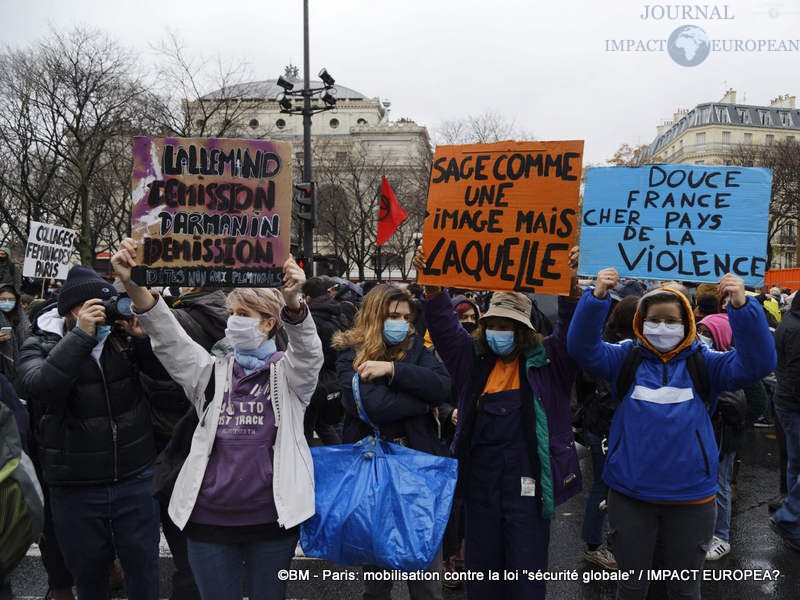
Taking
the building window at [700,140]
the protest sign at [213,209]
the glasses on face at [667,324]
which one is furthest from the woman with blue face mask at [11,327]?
the building window at [700,140]

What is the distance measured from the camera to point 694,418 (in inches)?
122

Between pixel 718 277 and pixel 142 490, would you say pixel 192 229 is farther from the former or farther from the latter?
pixel 718 277

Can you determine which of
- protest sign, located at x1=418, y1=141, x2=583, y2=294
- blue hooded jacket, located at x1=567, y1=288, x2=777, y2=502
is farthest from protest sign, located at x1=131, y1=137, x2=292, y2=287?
blue hooded jacket, located at x1=567, y1=288, x2=777, y2=502

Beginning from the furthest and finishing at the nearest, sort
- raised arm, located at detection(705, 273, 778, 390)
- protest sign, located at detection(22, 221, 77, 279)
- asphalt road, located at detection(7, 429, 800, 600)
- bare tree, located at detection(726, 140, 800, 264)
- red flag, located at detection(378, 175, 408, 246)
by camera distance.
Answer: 1. bare tree, located at detection(726, 140, 800, 264)
2. red flag, located at detection(378, 175, 408, 246)
3. protest sign, located at detection(22, 221, 77, 279)
4. asphalt road, located at detection(7, 429, 800, 600)
5. raised arm, located at detection(705, 273, 778, 390)

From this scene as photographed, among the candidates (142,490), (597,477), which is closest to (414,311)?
(142,490)

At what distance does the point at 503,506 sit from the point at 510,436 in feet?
1.18

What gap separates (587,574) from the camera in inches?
178

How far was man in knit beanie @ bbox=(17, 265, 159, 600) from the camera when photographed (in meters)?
3.29

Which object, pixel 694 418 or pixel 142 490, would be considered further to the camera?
Answer: pixel 142 490

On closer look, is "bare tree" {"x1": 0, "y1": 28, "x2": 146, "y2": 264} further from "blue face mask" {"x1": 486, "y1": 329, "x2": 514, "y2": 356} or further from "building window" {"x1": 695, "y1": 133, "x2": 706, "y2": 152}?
"building window" {"x1": 695, "y1": 133, "x2": 706, "y2": 152}

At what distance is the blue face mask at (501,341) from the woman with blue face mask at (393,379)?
31 centimetres

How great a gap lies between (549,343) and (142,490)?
239 centimetres

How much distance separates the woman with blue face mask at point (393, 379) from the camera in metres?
3.22

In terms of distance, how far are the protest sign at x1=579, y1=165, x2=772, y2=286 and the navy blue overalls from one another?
36.5 inches
